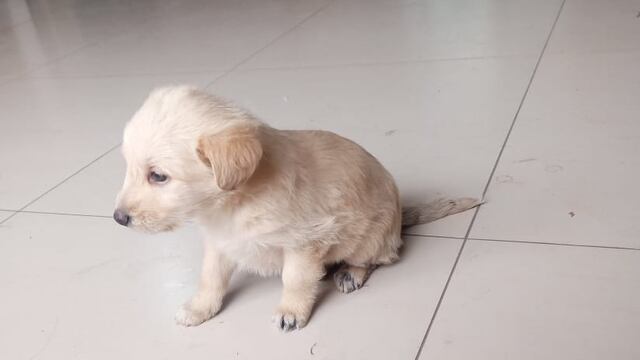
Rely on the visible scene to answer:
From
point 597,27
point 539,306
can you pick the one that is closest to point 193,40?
point 597,27

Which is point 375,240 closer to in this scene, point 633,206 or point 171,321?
point 171,321

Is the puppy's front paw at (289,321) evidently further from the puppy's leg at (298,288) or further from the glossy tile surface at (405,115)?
the glossy tile surface at (405,115)

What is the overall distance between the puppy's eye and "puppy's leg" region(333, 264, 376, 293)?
504mm

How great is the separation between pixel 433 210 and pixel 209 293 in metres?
0.61

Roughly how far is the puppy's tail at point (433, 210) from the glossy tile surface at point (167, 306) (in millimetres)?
63

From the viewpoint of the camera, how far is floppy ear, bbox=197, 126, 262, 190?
1235 mm

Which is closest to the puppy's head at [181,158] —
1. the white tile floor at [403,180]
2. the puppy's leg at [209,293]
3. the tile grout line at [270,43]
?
the puppy's leg at [209,293]

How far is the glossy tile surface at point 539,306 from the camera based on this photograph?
4.25 ft

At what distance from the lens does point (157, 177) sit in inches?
50.9

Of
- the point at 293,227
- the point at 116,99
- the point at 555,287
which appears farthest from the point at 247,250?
the point at 116,99

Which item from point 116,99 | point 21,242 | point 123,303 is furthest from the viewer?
point 116,99

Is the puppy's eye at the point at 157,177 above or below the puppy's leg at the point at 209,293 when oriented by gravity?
above

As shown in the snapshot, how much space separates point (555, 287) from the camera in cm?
146

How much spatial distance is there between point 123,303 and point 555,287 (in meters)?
0.98
